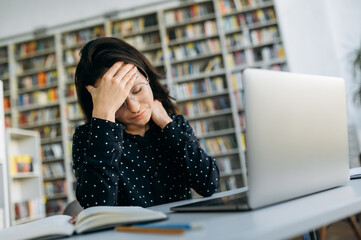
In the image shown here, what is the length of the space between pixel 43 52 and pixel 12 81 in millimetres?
665

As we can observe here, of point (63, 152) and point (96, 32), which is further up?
point (96, 32)

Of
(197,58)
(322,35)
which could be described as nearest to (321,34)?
(322,35)

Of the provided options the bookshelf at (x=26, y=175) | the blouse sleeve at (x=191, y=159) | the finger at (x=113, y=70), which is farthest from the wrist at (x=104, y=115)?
the bookshelf at (x=26, y=175)

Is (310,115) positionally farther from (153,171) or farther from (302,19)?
(302,19)

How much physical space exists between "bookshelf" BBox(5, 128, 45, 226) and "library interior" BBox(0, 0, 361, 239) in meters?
0.55

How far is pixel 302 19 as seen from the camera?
4.95 metres

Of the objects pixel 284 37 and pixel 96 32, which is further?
pixel 96 32

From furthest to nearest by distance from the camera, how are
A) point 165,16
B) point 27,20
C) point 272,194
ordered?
point 27,20, point 165,16, point 272,194

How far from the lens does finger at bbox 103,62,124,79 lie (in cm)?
110

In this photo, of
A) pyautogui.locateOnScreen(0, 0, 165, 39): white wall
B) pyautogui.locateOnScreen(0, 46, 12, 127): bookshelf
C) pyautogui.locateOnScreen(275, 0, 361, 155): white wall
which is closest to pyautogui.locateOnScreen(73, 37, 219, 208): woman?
pyautogui.locateOnScreen(275, 0, 361, 155): white wall

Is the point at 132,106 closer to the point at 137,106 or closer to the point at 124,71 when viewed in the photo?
the point at 137,106

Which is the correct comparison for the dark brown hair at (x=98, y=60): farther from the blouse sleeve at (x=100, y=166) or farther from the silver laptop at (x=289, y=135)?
the silver laptop at (x=289, y=135)

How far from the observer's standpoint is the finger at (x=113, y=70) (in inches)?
43.2

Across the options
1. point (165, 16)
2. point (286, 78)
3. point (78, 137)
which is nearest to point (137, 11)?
point (165, 16)
